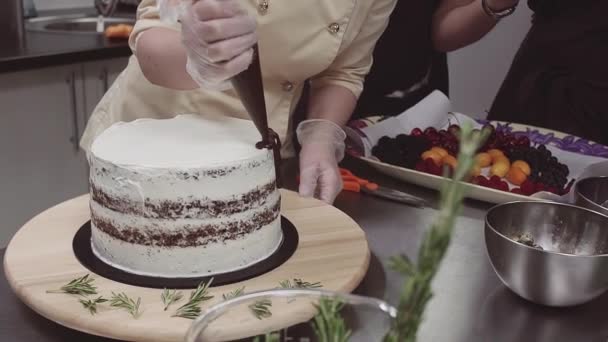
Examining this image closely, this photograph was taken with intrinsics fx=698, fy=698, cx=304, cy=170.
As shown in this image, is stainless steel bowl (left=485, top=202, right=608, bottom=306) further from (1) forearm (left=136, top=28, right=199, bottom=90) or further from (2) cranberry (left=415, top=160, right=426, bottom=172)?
(1) forearm (left=136, top=28, right=199, bottom=90)

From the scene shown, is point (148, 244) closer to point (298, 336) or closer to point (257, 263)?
point (257, 263)

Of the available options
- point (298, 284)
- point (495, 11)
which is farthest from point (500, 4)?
point (298, 284)

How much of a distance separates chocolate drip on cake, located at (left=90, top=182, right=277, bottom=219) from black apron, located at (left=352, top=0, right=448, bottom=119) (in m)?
0.83

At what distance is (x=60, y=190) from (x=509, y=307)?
1615 millimetres

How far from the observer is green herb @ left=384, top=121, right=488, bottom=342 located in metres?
0.27

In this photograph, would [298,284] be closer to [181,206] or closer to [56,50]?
Result: [181,206]

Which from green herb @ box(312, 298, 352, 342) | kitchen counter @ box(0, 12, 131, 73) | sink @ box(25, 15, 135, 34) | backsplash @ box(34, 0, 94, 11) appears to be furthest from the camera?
backsplash @ box(34, 0, 94, 11)

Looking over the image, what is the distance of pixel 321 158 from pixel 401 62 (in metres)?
0.67

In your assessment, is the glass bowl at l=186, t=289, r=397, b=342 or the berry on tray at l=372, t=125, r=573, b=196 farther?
the berry on tray at l=372, t=125, r=573, b=196

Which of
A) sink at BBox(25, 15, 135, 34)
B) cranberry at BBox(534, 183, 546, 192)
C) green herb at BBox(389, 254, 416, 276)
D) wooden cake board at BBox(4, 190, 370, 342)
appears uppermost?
green herb at BBox(389, 254, 416, 276)

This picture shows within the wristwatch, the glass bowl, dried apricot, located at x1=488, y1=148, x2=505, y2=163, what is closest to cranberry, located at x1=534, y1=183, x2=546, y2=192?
dried apricot, located at x1=488, y1=148, x2=505, y2=163

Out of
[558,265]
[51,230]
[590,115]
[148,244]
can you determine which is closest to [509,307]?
[558,265]

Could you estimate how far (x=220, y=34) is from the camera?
0.84m

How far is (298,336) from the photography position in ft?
1.73
